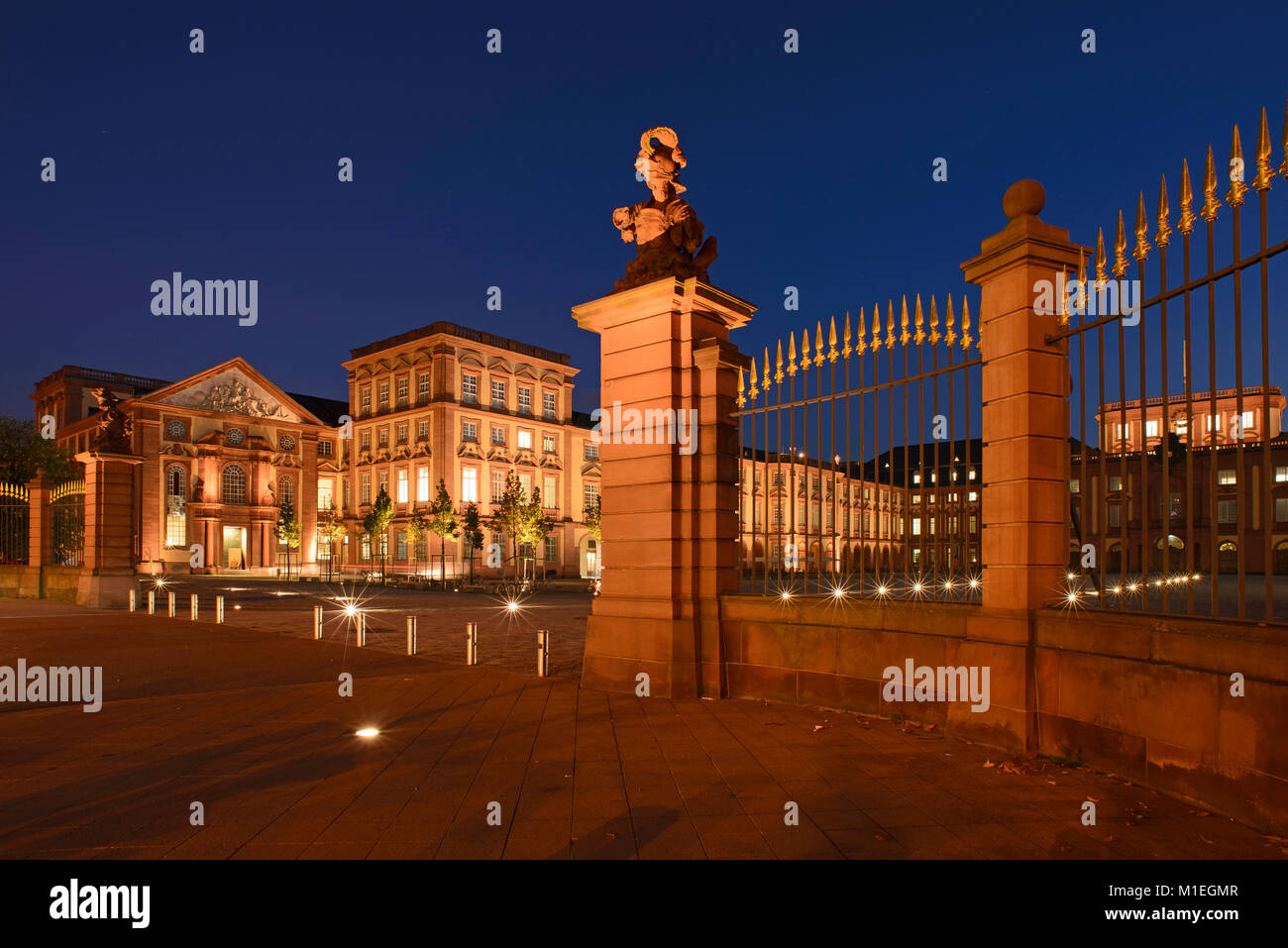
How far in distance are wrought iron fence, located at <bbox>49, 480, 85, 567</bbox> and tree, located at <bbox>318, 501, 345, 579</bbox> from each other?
30.0 m

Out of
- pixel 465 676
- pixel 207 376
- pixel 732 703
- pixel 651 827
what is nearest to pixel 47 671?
pixel 465 676

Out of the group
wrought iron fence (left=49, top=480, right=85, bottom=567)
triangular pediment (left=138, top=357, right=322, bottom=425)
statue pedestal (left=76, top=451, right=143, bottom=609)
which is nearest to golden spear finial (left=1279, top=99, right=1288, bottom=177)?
statue pedestal (left=76, top=451, right=143, bottom=609)

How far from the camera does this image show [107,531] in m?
23.8

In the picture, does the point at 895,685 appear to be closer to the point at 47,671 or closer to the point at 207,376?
the point at 47,671

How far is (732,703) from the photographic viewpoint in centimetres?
880

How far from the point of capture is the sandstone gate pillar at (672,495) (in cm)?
931

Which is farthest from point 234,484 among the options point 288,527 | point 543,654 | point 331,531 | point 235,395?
point 543,654

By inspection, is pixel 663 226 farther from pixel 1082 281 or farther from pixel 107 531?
pixel 107 531

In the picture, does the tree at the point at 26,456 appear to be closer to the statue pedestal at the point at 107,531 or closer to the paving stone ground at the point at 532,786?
the statue pedestal at the point at 107,531

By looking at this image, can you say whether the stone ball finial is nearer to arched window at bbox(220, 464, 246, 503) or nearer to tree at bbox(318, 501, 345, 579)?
tree at bbox(318, 501, 345, 579)

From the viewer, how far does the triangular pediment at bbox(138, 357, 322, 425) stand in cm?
5906

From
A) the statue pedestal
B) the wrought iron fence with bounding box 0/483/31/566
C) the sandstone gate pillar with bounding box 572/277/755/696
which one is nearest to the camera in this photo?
the sandstone gate pillar with bounding box 572/277/755/696

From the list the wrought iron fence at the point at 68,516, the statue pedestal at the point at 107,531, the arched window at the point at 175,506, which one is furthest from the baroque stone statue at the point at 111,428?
the arched window at the point at 175,506
